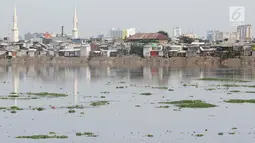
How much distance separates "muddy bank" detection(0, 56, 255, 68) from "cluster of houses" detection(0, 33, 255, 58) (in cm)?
204

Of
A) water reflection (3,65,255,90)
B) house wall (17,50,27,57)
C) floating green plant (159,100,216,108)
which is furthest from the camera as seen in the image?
house wall (17,50,27,57)

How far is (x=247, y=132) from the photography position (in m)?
19.6

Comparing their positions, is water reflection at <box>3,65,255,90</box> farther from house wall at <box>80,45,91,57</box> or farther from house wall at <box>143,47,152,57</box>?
house wall at <box>80,45,91,57</box>

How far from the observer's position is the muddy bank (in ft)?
316

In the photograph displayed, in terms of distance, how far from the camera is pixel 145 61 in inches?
4232

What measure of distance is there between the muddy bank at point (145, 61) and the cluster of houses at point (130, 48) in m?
2.04

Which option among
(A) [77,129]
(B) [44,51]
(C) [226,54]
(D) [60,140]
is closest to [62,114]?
(A) [77,129]

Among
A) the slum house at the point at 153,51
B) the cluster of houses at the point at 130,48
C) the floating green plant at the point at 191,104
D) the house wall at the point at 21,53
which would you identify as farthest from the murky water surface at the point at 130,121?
the house wall at the point at 21,53

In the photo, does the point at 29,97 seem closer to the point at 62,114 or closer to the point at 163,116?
the point at 62,114

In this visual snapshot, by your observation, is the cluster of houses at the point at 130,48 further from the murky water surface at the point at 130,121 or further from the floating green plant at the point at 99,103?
the murky water surface at the point at 130,121

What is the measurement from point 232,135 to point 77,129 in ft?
17.4

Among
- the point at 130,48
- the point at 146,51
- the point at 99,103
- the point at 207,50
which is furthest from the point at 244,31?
the point at 99,103

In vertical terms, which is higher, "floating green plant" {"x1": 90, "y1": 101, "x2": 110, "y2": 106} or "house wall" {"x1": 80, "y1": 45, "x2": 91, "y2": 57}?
"house wall" {"x1": 80, "y1": 45, "x2": 91, "y2": 57}

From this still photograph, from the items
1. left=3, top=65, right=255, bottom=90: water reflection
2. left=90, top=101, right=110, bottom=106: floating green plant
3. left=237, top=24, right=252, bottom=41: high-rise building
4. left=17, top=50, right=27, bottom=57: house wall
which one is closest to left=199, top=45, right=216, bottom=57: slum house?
left=3, top=65, right=255, bottom=90: water reflection
